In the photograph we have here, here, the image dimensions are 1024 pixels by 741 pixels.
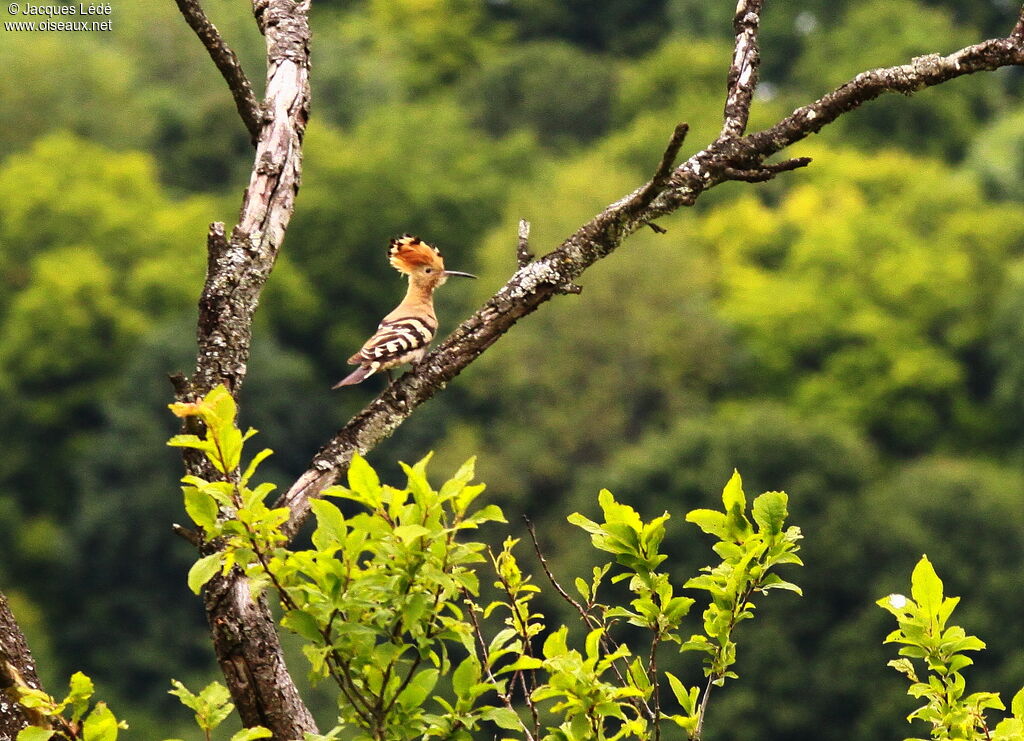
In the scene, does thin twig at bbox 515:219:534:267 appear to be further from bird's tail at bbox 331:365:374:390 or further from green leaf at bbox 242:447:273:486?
bird's tail at bbox 331:365:374:390

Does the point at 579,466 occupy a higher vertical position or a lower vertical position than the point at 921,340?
lower

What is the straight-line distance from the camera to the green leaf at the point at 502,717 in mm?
6074

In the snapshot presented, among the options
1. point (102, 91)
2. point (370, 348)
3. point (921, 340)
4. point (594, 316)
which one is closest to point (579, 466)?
point (594, 316)

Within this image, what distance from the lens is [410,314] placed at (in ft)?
40.0

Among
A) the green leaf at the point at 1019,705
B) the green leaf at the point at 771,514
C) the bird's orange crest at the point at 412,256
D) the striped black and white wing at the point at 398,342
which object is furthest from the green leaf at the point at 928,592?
the bird's orange crest at the point at 412,256

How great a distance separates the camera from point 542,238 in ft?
333

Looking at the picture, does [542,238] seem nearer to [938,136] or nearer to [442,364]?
[938,136]

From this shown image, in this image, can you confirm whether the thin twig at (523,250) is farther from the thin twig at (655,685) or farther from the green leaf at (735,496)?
the thin twig at (655,685)

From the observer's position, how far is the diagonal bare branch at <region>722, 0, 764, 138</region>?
26.5ft

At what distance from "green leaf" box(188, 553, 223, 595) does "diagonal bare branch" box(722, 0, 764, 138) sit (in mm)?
3096

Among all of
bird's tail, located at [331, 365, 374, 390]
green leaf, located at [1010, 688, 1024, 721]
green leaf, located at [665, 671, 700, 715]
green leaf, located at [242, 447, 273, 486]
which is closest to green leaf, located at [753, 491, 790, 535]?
green leaf, located at [665, 671, 700, 715]

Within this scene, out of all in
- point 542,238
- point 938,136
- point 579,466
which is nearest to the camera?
point 579,466

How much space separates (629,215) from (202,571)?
9.25 feet

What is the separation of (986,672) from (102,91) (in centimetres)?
7969
